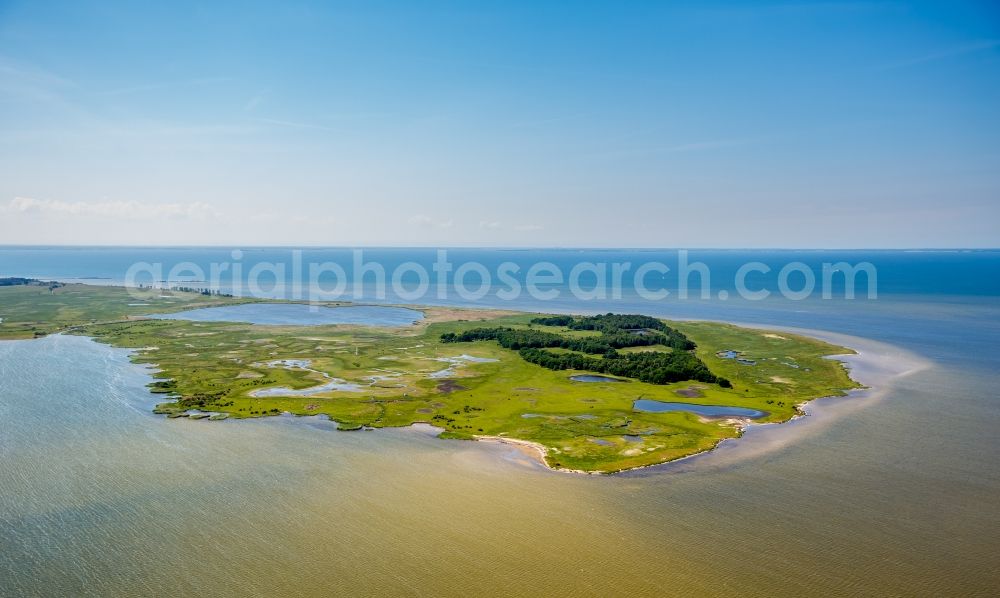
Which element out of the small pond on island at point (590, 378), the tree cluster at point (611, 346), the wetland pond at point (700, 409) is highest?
the tree cluster at point (611, 346)

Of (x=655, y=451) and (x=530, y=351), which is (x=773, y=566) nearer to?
(x=655, y=451)

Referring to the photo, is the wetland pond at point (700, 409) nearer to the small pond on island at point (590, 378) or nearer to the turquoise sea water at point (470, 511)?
the turquoise sea water at point (470, 511)

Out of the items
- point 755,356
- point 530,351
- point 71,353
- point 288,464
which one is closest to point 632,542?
point 288,464

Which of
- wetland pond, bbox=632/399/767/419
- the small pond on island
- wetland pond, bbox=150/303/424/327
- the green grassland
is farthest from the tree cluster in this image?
wetland pond, bbox=150/303/424/327

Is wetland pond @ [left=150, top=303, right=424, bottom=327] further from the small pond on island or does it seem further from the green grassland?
the small pond on island

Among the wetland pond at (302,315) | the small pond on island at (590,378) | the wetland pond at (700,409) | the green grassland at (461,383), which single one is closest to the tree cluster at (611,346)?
the small pond on island at (590,378)

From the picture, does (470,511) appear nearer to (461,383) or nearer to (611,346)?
(461,383)
